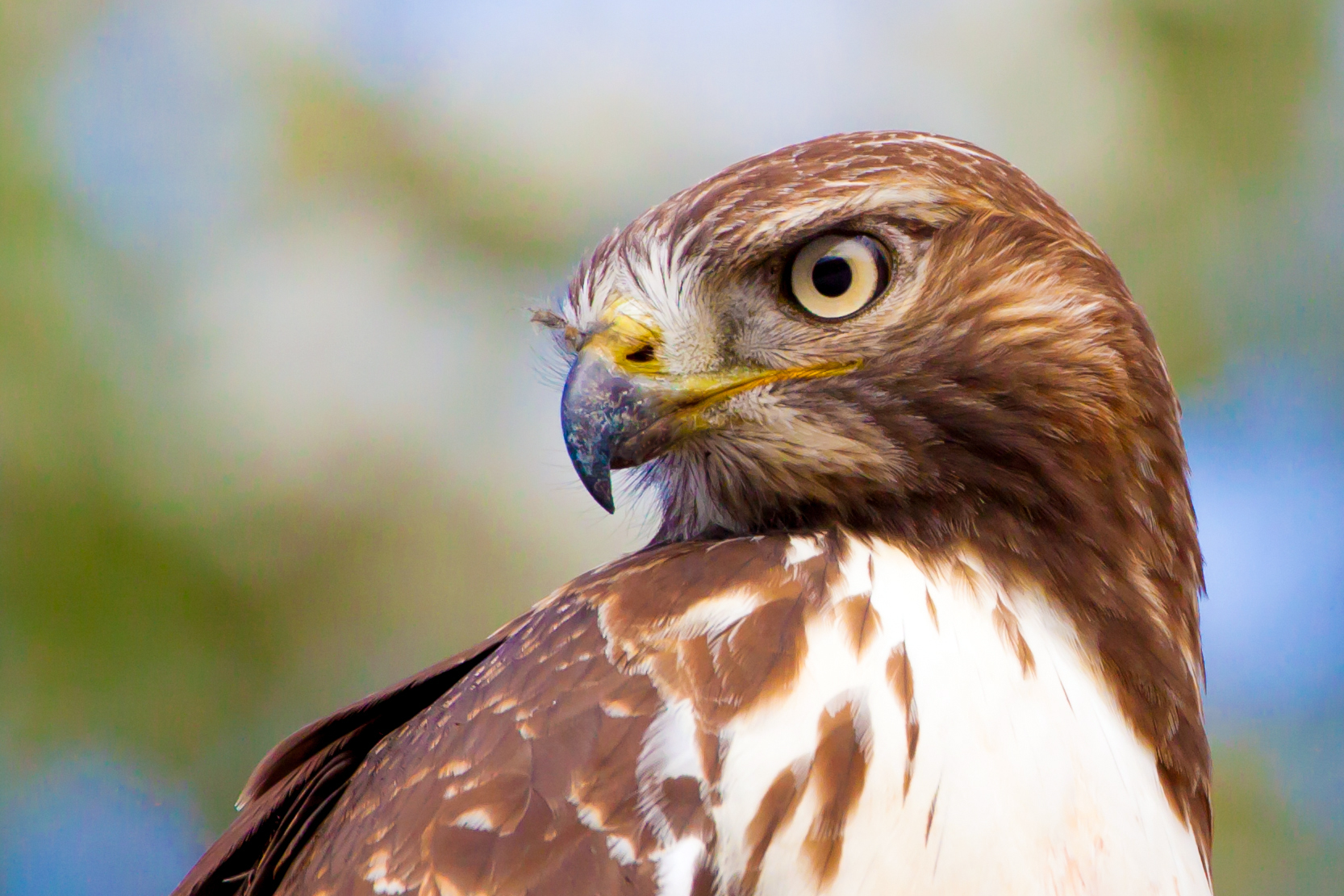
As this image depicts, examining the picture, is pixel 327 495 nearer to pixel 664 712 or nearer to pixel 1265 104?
pixel 664 712

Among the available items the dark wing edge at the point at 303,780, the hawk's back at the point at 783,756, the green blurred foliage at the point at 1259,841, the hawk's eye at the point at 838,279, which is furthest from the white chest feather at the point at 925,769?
the green blurred foliage at the point at 1259,841

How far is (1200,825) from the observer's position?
179 cm

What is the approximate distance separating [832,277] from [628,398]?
36cm

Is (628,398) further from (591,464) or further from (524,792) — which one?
(524,792)

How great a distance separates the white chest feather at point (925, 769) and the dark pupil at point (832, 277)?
0.43 m

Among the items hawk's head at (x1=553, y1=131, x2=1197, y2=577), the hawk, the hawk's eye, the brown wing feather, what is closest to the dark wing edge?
the hawk

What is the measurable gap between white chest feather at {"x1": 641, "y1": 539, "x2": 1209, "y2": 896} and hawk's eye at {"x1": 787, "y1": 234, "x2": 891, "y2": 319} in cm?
40

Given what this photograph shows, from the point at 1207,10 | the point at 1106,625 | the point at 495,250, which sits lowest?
the point at 1106,625

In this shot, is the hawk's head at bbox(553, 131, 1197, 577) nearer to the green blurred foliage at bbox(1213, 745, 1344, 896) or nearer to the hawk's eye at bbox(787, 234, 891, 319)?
the hawk's eye at bbox(787, 234, 891, 319)

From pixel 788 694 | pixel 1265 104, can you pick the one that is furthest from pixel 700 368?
pixel 1265 104

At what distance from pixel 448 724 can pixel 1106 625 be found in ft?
3.16

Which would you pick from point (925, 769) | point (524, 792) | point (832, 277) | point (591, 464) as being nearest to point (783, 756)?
point (925, 769)

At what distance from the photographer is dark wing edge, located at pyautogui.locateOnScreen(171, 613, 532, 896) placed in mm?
1839

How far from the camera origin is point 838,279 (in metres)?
1.79
